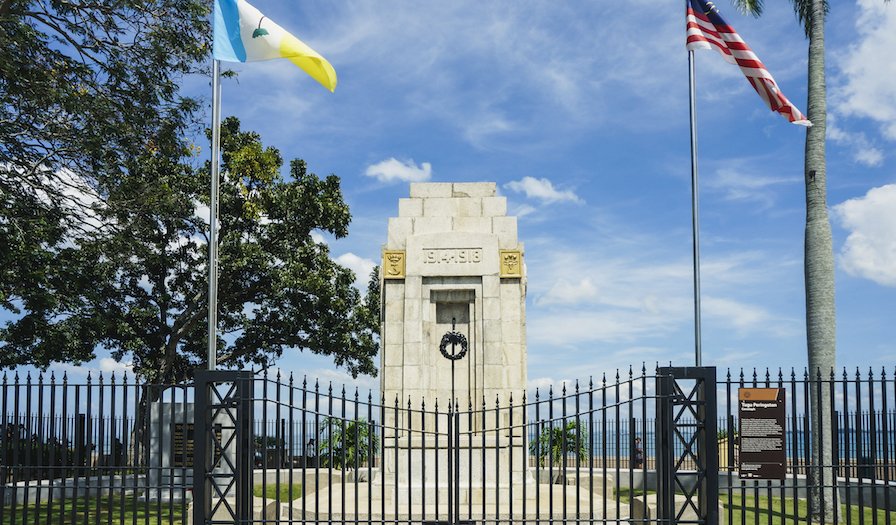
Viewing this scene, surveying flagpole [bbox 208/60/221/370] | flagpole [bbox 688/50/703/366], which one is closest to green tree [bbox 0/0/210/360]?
flagpole [bbox 208/60/221/370]

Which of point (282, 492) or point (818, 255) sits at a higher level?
point (818, 255)

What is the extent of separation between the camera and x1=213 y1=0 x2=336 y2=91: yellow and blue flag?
16.1 m

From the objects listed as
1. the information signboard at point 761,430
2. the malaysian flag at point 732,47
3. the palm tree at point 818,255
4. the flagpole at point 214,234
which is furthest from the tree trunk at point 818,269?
the flagpole at point 214,234

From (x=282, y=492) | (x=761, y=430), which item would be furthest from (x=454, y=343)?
(x=761, y=430)

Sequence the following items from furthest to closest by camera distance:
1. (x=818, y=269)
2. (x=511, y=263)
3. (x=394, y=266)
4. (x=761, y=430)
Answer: (x=394, y=266) → (x=511, y=263) → (x=818, y=269) → (x=761, y=430)

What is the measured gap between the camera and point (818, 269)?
62.1 ft

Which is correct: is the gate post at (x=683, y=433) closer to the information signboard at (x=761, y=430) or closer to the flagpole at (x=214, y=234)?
the information signboard at (x=761, y=430)

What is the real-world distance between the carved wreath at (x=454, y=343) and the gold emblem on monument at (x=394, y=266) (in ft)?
A: 5.74

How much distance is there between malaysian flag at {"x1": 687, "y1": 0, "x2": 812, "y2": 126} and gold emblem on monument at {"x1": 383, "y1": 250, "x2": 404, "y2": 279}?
25.8 feet

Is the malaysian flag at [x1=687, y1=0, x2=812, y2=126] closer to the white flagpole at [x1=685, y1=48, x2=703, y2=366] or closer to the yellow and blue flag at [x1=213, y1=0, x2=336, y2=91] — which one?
the white flagpole at [x1=685, y1=48, x2=703, y2=366]

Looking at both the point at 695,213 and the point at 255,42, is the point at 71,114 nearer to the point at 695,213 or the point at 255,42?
the point at 255,42

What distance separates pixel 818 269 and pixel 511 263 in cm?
659

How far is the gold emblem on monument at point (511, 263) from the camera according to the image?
66.2ft

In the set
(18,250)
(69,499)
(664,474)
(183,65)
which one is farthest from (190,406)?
(664,474)
